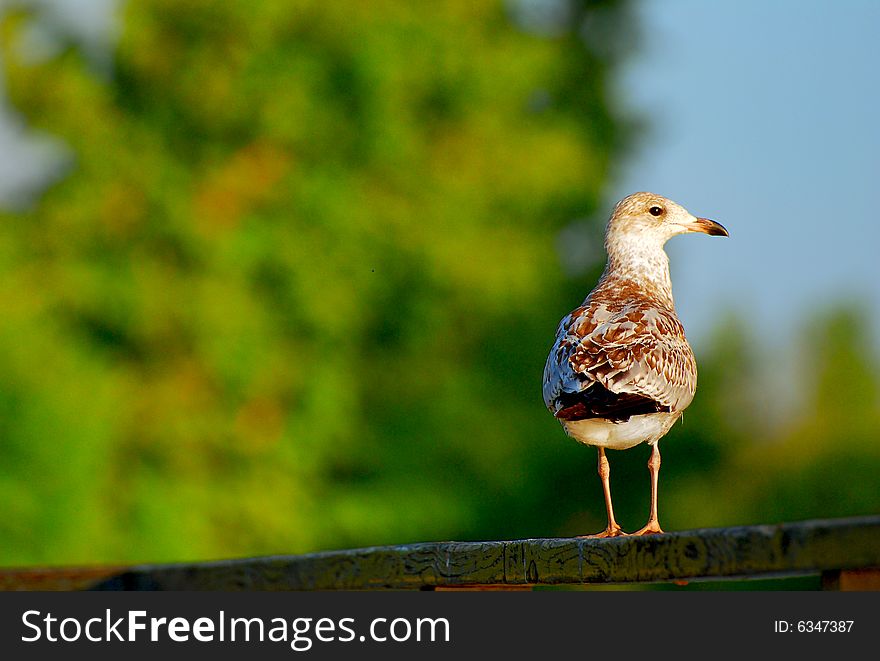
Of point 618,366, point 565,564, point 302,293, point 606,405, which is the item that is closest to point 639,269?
point 618,366

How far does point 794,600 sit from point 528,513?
34.1ft

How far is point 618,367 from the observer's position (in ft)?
14.1

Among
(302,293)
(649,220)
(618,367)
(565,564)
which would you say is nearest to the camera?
(565,564)

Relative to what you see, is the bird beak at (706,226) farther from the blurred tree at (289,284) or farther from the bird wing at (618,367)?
the blurred tree at (289,284)

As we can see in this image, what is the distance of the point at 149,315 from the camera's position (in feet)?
44.4

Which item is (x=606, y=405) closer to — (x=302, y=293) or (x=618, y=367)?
(x=618, y=367)

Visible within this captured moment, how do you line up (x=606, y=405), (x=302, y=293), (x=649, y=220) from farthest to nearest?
(x=302, y=293)
(x=649, y=220)
(x=606, y=405)

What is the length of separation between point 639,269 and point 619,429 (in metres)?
1.05

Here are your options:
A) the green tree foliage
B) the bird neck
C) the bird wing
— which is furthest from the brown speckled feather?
the green tree foliage

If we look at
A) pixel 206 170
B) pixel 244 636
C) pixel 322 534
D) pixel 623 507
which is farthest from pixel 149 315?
pixel 244 636

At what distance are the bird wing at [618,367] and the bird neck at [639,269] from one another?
0.49 meters

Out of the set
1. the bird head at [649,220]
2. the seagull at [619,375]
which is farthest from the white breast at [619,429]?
the bird head at [649,220]

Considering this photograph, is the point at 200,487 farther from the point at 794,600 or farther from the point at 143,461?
the point at 794,600

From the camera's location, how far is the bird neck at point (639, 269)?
5.14 meters
